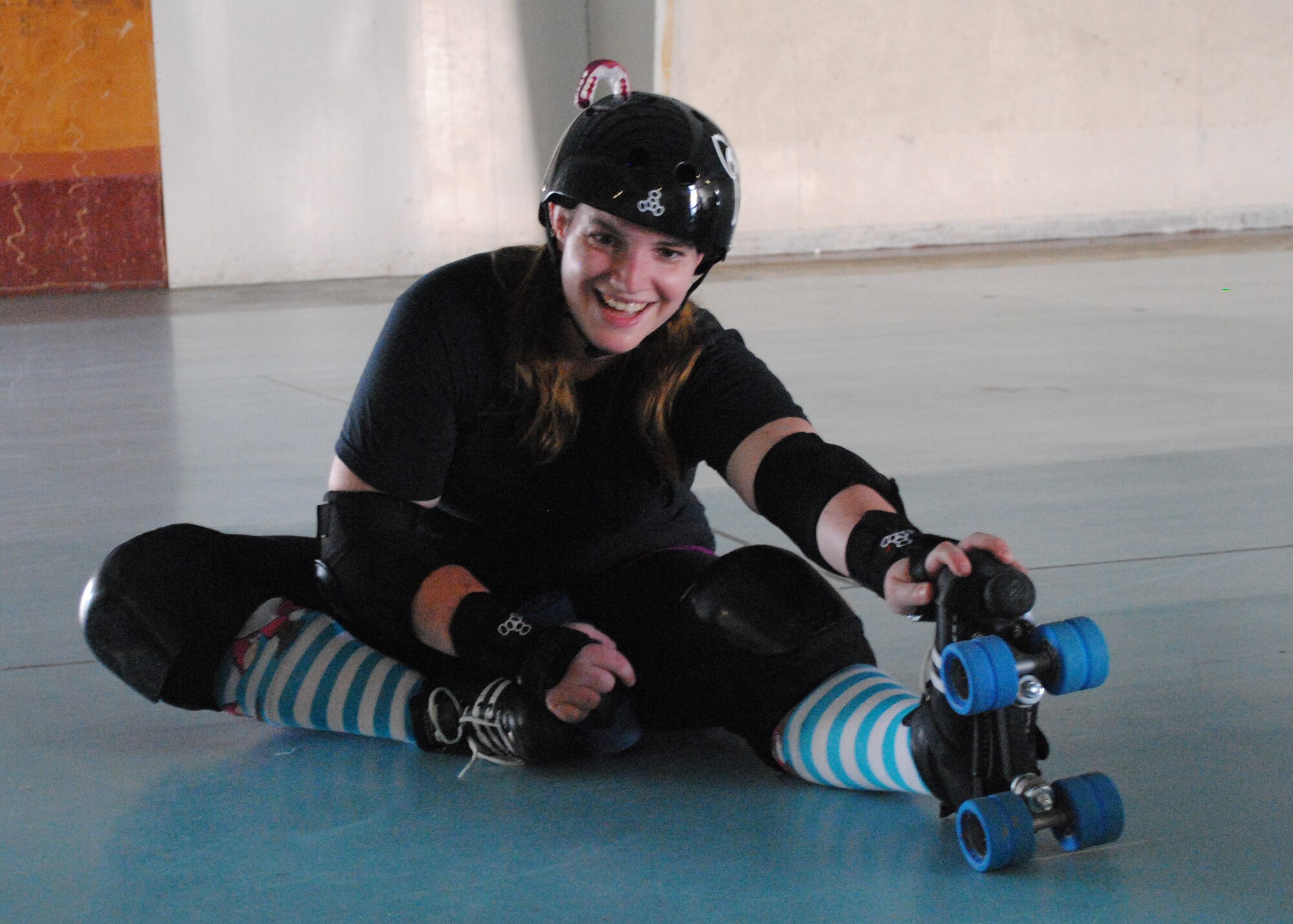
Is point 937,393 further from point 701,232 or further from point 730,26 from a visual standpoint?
point 730,26

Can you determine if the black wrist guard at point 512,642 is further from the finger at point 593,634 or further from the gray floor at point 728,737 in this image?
the gray floor at point 728,737

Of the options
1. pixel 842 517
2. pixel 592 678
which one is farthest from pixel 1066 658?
pixel 592 678

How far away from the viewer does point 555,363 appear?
178 cm

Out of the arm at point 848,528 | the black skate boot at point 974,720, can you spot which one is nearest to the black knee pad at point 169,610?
the arm at point 848,528

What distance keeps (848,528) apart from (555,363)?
0.39 meters

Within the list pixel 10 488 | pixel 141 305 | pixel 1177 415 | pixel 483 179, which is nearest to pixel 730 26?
pixel 483 179

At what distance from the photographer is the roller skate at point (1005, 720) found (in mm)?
1336

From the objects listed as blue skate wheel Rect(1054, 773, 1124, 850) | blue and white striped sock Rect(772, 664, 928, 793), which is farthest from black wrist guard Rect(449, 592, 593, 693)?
blue skate wheel Rect(1054, 773, 1124, 850)

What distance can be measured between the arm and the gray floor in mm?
239

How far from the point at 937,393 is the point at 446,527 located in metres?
2.83

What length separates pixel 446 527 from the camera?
1.87 meters

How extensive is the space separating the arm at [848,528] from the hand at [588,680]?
10.2 inches

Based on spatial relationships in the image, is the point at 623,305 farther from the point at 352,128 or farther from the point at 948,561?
the point at 352,128

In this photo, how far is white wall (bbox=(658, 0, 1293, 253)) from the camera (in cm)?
1017
